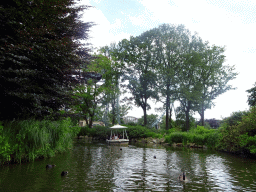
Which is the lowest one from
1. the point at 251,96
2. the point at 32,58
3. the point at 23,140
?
the point at 23,140

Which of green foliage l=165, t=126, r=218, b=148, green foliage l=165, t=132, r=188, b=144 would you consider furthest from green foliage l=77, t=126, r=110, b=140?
green foliage l=165, t=132, r=188, b=144

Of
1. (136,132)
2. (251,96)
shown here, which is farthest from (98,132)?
(251,96)

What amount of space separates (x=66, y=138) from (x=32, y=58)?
540cm

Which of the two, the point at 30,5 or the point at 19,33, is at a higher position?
the point at 30,5

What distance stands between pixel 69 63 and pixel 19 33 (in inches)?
105

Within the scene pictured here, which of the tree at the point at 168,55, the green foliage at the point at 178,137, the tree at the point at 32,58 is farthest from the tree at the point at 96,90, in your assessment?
the tree at the point at 32,58

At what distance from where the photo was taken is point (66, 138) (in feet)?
39.9

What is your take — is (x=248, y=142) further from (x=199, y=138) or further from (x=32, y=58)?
(x=32, y=58)

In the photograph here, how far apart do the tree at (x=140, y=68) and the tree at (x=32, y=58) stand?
2699 centimetres

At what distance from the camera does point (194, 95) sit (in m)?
34.5

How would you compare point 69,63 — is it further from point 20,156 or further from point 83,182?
point 83,182

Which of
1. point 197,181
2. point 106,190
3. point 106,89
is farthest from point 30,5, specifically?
point 106,89

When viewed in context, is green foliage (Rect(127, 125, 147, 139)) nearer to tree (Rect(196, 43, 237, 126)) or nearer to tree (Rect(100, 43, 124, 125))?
tree (Rect(100, 43, 124, 125))

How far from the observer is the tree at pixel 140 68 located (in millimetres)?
38031
